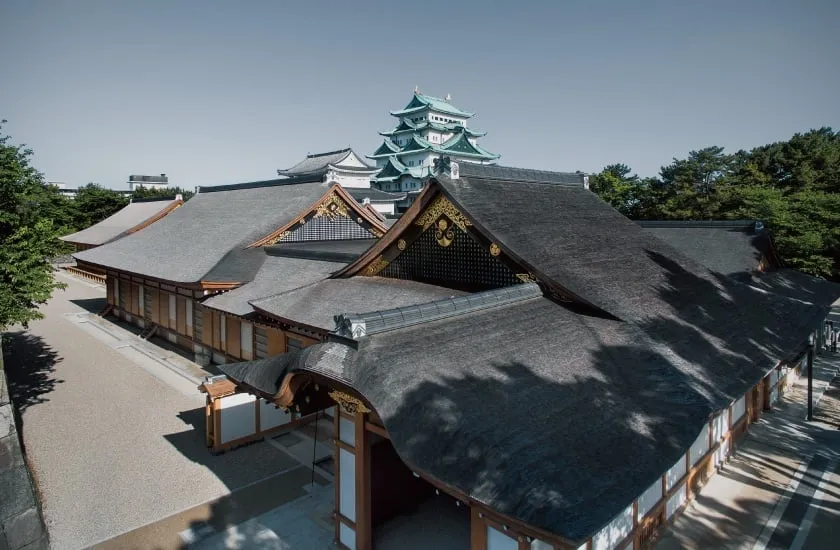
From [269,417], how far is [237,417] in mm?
861

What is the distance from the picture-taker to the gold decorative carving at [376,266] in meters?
12.9

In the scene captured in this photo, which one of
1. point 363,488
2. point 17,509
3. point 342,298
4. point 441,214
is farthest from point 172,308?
point 363,488

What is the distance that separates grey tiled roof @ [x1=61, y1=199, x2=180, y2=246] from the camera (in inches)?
1459

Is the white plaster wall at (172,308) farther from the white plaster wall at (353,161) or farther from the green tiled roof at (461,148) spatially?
the green tiled roof at (461,148)

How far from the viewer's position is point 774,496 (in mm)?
9711

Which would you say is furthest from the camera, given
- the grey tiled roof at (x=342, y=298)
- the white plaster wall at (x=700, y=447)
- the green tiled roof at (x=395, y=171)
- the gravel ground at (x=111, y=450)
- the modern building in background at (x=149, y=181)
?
the modern building in background at (x=149, y=181)

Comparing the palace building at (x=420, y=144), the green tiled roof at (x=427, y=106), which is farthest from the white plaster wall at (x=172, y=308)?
the green tiled roof at (x=427, y=106)

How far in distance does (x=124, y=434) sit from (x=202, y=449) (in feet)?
7.81

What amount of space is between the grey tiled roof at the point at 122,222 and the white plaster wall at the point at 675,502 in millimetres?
35636

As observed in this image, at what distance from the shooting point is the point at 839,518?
8.91 m

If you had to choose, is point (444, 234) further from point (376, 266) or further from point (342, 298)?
point (342, 298)

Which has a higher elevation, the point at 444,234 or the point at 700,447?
the point at 444,234

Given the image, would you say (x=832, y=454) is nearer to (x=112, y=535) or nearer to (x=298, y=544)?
(x=298, y=544)

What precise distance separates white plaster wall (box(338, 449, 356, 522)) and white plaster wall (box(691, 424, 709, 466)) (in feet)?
20.3
